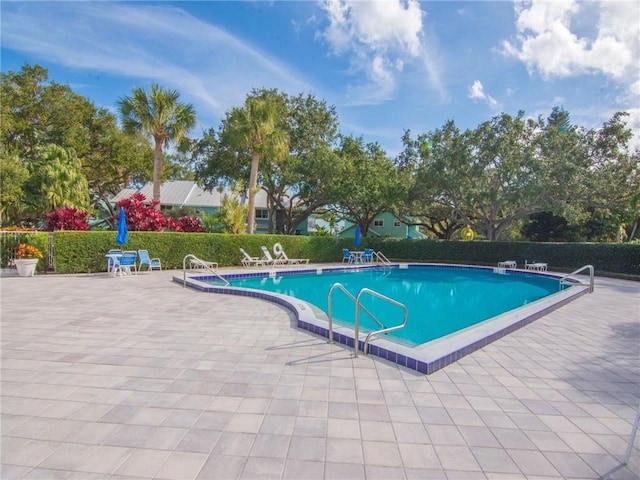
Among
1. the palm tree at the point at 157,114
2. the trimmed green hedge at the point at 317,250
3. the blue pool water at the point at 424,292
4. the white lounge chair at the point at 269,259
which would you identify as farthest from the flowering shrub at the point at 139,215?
the white lounge chair at the point at 269,259

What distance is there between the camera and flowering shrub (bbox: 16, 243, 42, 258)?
38.1ft

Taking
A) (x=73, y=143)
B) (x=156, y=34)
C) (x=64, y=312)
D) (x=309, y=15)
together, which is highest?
(x=309, y=15)

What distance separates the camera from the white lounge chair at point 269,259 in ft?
54.9

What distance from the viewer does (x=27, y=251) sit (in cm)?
1166

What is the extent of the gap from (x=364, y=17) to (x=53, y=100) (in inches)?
812

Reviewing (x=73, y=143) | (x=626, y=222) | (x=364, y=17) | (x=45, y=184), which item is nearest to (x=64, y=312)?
(x=364, y=17)

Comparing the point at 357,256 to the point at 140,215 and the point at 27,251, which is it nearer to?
the point at 140,215

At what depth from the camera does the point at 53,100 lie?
20828 millimetres

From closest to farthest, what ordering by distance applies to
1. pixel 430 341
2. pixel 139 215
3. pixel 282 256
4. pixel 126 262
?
pixel 430 341, pixel 126 262, pixel 139 215, pixel 282 256

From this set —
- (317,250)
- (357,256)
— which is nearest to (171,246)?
(317,250)

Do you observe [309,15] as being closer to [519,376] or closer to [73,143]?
[519,376]

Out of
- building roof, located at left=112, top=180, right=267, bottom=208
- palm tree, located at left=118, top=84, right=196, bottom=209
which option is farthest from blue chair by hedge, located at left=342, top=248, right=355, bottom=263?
building roof, located at left=112, top=180, right=267, bottom=208

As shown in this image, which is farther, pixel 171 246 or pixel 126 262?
pixel 171 246

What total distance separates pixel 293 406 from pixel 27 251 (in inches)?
513
